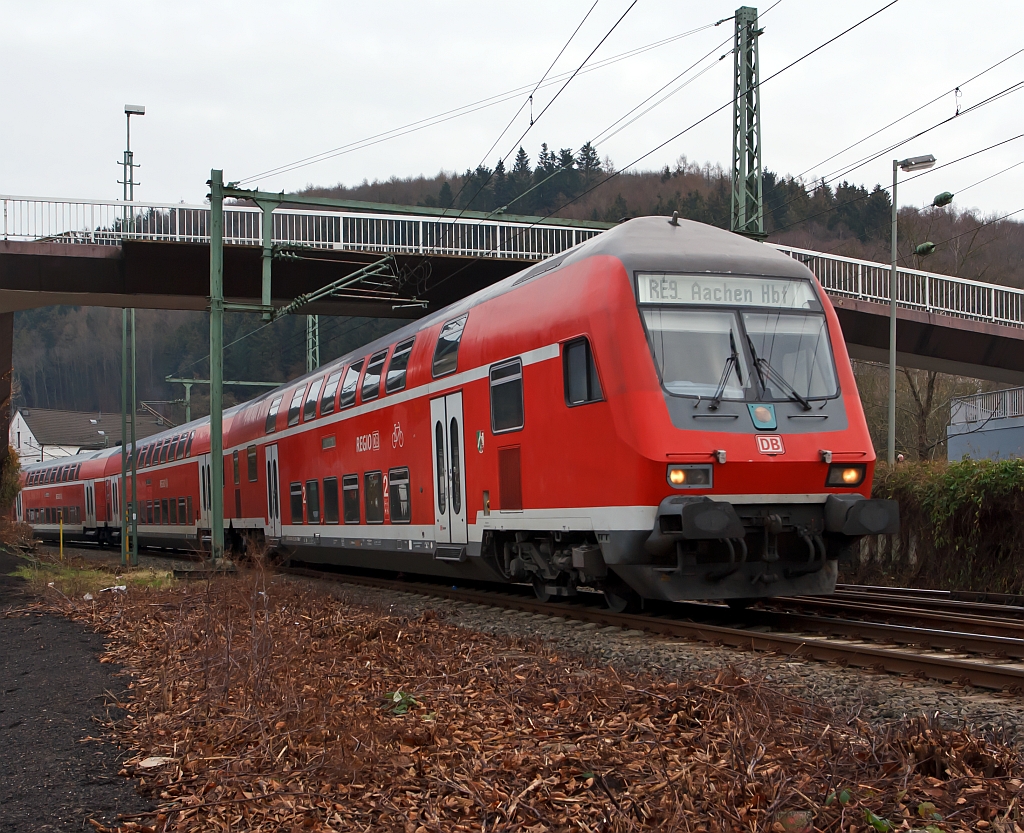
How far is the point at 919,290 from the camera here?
28.0m

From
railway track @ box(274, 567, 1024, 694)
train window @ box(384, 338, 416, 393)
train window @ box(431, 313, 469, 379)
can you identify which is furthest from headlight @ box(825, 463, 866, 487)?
train window @ box(384, 338, 416, 393)

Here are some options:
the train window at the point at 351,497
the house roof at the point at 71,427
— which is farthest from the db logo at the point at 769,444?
the house roof at the point at 71,427

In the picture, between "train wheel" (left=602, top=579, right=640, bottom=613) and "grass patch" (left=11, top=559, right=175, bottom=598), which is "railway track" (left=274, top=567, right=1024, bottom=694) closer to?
"train wheel" (left=602, top=579, right=640, bottom=613)

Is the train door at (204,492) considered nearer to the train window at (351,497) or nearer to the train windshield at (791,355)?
the train window at (351,497)

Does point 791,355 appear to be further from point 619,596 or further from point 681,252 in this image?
point 619,596

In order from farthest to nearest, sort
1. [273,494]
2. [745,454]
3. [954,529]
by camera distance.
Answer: [273,494] < [954,529] < [745,454]

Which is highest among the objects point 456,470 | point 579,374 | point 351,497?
point 579,374

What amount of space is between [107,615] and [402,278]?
43.4ft

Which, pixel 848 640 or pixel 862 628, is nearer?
pixel 848 640

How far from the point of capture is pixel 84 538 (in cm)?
4344

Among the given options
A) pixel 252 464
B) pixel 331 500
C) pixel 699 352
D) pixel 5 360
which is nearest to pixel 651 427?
pixel 699 352

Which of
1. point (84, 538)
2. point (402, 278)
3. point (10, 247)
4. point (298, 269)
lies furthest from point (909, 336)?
point (84, 538)

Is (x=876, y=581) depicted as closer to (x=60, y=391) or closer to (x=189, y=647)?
(x=189, y=647)

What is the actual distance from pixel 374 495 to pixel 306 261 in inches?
413
